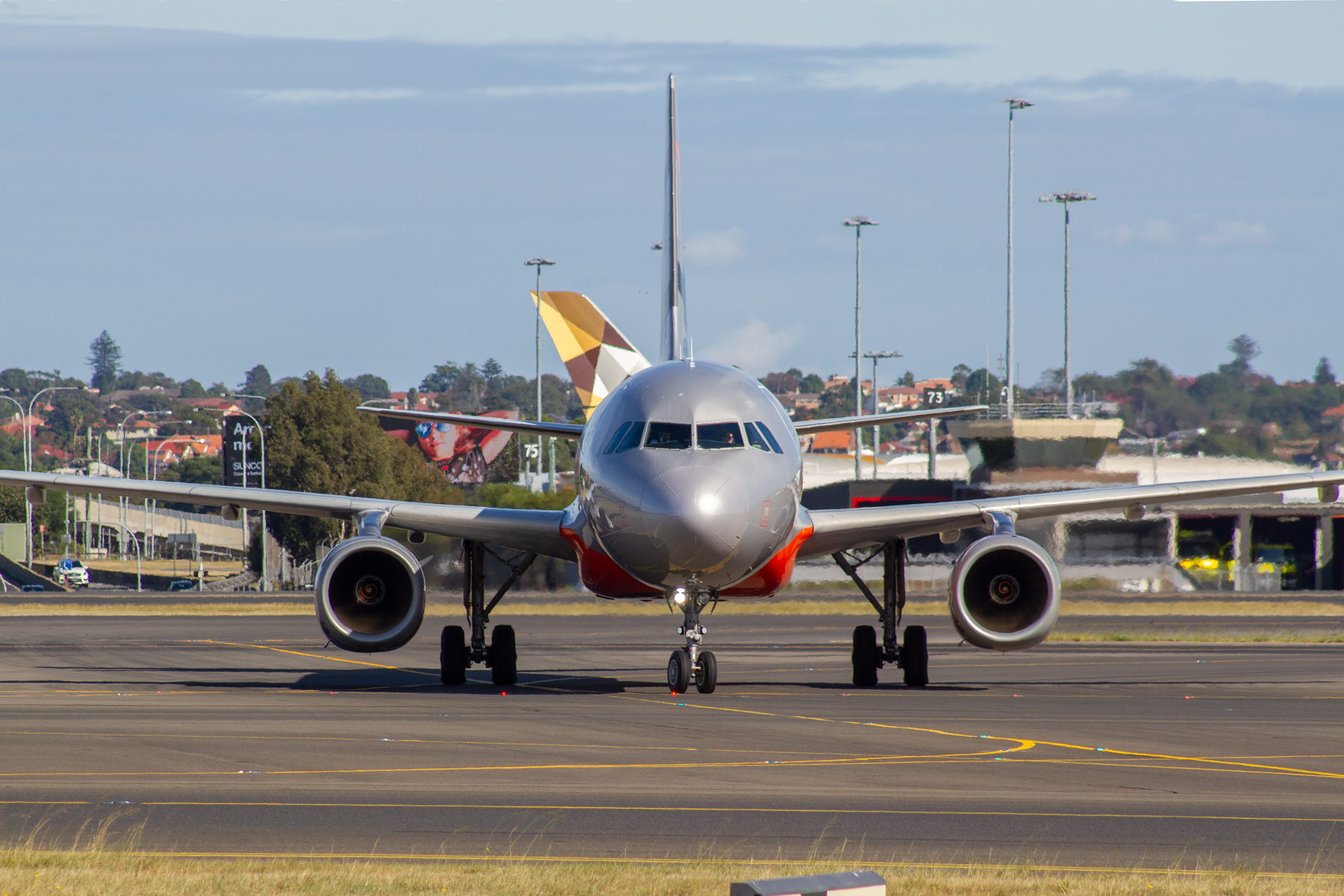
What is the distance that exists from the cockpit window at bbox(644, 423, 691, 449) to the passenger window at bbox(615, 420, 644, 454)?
0.46 feet

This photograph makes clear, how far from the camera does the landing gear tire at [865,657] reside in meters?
24.5

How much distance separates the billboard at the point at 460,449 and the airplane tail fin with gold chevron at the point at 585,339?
68409mm

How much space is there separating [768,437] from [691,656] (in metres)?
2.99

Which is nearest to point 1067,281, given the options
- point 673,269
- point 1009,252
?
point 1009,252

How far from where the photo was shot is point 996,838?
1096 cm

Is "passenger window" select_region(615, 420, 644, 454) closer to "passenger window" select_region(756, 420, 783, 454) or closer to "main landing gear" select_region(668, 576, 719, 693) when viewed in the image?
"passenger window" select_region(756, 420, 783, 454)

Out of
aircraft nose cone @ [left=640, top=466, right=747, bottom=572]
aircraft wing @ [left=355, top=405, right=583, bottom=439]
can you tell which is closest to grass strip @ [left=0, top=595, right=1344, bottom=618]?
aircraft wing @ [left=355, top=405, right=583, bottom=439]

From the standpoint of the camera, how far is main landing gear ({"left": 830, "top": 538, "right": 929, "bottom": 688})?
957 inches

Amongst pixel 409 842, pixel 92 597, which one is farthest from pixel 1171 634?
pixel 92 597

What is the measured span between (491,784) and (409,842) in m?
2.84

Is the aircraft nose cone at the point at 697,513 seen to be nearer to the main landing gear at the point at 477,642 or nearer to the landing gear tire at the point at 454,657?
the main landing gear at the point at 477,642

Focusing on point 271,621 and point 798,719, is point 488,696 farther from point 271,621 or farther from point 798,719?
point 271,621

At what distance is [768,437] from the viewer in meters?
21.0

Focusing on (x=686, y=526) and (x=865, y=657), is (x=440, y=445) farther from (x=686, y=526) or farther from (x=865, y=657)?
(x=686, y=526)
